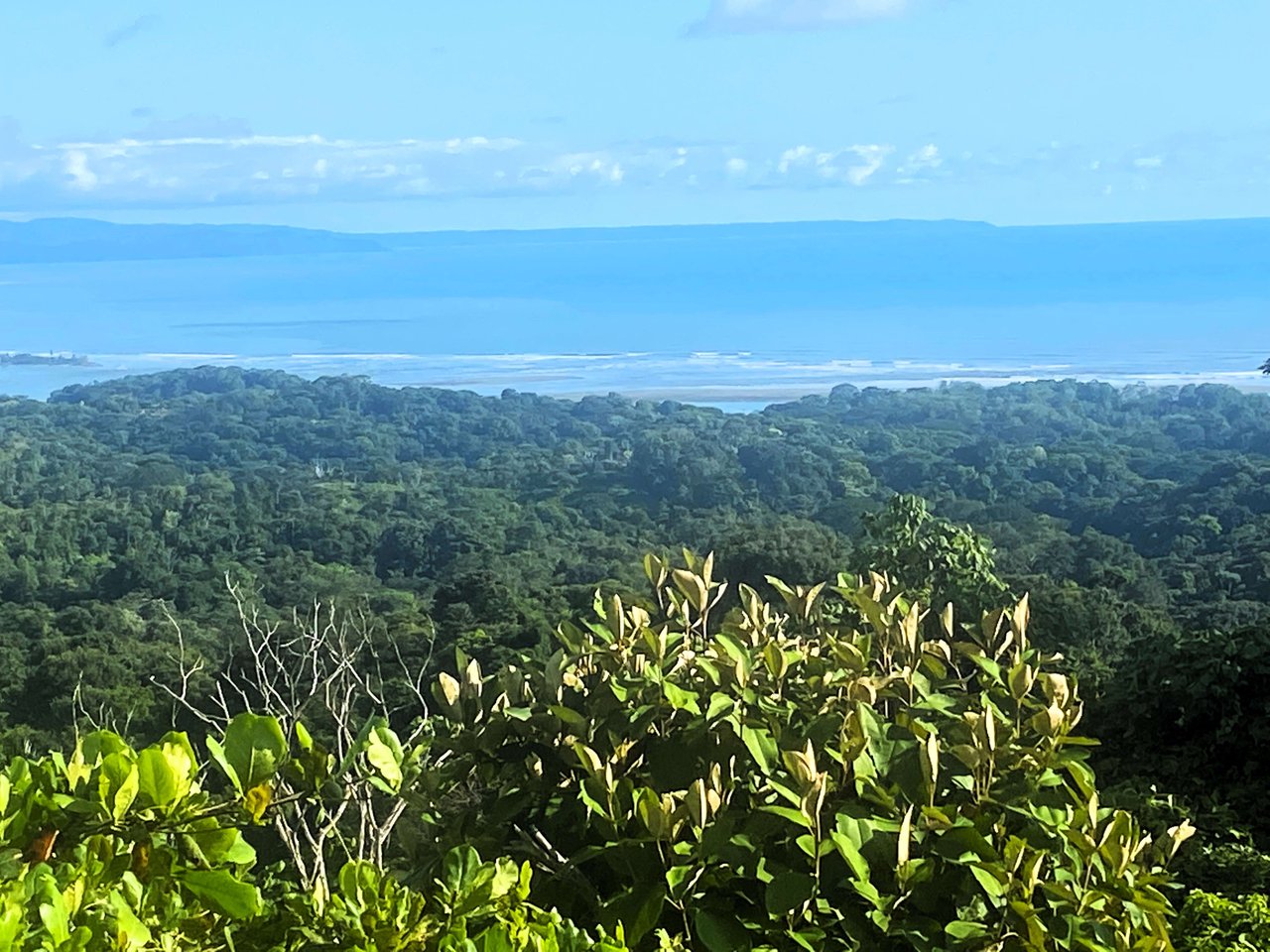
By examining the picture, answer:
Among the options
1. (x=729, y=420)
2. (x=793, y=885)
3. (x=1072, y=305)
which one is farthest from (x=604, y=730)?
(x=1072, y=305)

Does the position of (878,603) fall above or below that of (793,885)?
above

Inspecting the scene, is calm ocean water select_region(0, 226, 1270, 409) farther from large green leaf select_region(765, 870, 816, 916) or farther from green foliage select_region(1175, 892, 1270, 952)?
large green leaf select_region(765, 870, 816, 916)

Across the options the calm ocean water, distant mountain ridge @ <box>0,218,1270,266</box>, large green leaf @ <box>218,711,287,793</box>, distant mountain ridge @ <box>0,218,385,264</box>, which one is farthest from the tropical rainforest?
distant mountain ridge @ <box>0,218,385,264</box>

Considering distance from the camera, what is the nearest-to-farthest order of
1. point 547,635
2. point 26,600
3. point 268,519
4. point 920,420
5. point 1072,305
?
point 547,635 → point 26,600 → point 268,519 → point 920,420 → point 1072,305

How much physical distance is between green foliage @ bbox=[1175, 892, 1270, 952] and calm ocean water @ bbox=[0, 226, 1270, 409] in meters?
32.6

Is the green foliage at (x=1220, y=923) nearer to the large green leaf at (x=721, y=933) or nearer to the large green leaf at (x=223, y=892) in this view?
the large green leaf at (x=721, y=933)

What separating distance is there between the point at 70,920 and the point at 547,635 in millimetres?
10830

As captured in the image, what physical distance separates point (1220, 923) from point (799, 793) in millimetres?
731

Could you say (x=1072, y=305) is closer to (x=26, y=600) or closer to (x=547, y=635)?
(x=26, y=600)

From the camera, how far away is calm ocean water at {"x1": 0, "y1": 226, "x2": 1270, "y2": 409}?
143ft

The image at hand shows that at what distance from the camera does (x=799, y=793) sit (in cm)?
147

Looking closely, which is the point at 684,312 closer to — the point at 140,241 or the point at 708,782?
the point at 140,241

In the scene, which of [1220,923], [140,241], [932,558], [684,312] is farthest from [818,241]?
[1220,923]

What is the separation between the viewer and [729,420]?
3319 centimetres
